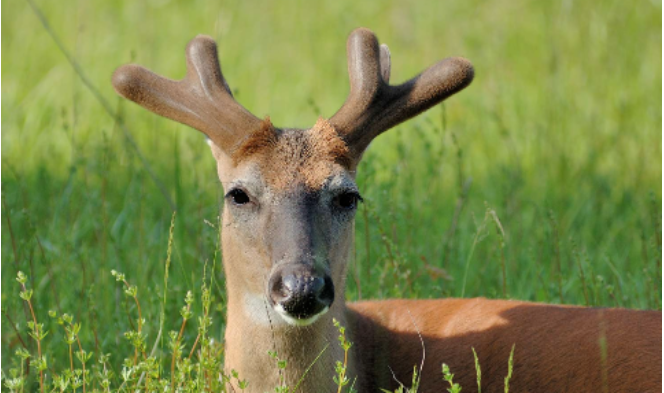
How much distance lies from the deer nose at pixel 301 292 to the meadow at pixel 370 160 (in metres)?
0.24

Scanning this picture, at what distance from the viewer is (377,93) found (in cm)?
393

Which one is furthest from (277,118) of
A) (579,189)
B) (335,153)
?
(335,153)

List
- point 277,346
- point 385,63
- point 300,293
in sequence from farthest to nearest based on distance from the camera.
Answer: point 385,63 < point 277,346 < point 300,293

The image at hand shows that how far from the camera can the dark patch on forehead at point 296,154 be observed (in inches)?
144

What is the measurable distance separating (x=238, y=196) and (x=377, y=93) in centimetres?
60

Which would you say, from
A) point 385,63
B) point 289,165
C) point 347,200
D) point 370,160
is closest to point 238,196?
point 289,165

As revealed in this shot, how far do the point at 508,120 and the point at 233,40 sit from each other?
Result: 2.52 m

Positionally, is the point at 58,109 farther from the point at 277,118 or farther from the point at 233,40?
the point at 233,40

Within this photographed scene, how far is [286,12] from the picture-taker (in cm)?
965

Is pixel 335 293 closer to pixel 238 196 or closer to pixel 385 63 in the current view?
pixel 238 196

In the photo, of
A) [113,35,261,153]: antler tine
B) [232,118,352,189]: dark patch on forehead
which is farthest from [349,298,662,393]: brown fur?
[113,35,261,153]: antler tine

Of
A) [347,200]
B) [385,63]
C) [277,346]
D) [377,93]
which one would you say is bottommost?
[277,346]

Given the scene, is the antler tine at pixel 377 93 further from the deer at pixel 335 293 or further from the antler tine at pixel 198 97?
the antler tine at pixel 198 97

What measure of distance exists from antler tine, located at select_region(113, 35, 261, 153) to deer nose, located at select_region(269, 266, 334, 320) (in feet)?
2.05
